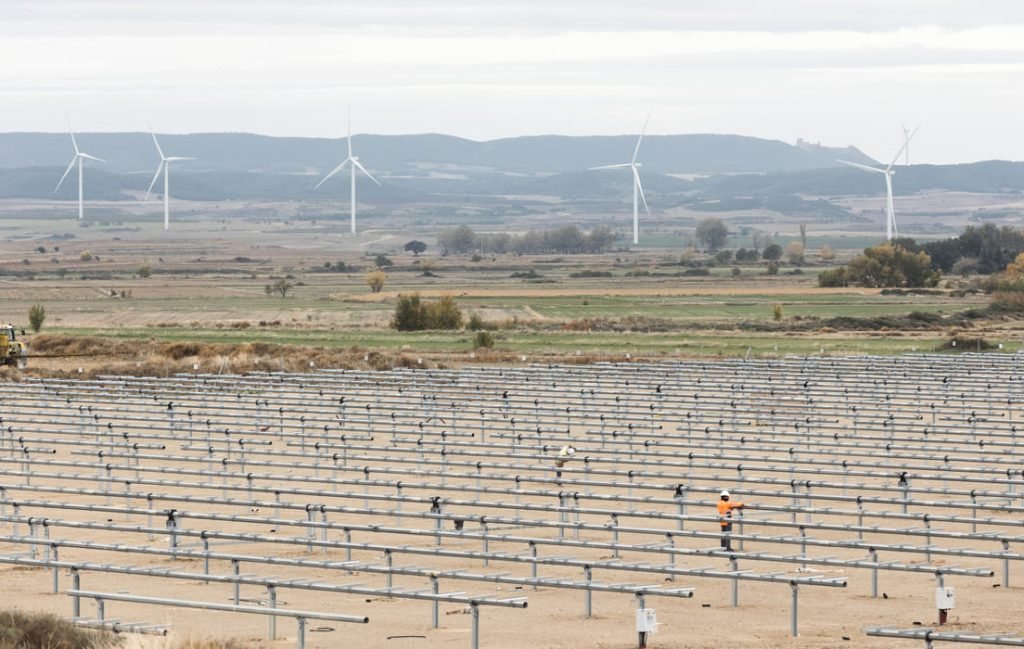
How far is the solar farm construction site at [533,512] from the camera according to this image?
17.9 meters

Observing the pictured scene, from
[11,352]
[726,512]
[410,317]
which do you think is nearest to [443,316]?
[410,317]

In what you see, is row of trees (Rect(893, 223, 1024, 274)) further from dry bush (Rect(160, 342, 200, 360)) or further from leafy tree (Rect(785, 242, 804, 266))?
dry bush (Rect(160, 342, 200, 360))

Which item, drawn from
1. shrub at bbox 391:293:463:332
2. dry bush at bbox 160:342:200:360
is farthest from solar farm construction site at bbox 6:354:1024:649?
shrub at bbox 391:293:463:332

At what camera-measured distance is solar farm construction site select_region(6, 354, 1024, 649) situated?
17859 millimetres

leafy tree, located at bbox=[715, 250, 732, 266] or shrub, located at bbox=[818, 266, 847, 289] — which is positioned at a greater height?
shrub, located at bbox=[818, 266, 847, 289]

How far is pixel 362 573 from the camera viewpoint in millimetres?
20656

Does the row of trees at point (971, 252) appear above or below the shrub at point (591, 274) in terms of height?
above

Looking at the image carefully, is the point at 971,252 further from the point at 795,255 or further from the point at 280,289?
the point at 280,289

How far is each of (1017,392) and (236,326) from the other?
141 feet

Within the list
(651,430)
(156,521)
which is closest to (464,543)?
(156,521)

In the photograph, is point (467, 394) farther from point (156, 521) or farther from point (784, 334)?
point (784, 334)

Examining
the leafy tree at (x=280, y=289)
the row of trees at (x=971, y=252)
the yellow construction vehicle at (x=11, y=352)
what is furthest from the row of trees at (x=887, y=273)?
the yellow construction vehicle at (x=11, y=352)

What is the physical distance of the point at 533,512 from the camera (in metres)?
25.4

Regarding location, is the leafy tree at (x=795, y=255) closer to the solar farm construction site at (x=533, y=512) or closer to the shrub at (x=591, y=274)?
the shrub at (x=591, y=274)
